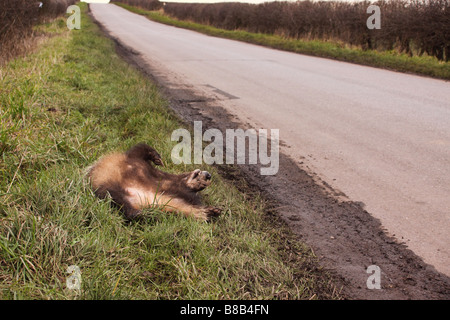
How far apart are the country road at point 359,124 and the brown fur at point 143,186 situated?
3.00 feet

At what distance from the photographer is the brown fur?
10.6 ft

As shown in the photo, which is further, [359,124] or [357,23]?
[357,23]

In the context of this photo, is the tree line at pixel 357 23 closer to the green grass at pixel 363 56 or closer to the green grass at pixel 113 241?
the green grass at pixel 363 56

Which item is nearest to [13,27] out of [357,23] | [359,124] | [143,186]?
[359,124]

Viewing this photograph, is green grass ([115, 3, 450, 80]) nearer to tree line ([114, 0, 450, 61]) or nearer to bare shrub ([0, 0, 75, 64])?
tree line ([114, 0, 450, 61])

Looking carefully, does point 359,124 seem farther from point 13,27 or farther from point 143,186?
point 13,27

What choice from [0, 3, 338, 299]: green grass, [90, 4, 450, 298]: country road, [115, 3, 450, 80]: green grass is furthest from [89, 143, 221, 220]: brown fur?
[115, 3, 450, 80]: green grass

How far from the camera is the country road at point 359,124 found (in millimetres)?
3830

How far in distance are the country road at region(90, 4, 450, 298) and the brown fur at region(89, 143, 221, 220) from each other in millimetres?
913

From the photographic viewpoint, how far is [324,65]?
12.4 m

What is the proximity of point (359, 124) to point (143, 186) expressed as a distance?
4101 millimetres

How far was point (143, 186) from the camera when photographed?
3385mm

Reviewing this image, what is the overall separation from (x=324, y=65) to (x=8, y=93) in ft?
30.6

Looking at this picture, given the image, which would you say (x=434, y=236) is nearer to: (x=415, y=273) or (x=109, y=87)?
(x=415, y=273)
